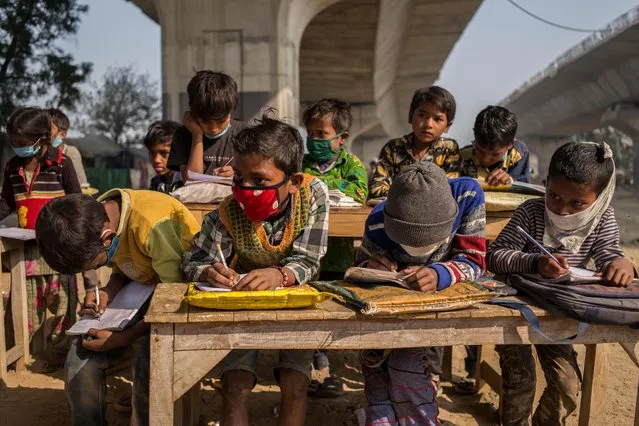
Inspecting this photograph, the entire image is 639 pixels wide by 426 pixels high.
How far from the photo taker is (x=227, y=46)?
8336mm

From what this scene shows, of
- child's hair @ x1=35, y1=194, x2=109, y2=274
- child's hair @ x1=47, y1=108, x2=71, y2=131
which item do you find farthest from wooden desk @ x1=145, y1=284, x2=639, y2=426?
child's hair @ x1=47, y1=108, x2=71, y2=131

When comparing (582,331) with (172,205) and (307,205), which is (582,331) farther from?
(172,205)

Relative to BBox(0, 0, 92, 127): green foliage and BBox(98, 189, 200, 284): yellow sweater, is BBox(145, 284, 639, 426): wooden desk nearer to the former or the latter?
BBox(98, 189, 200, 284): yellow sweater

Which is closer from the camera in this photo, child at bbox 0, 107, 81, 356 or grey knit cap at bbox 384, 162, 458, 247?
grey knit cap at bbox 384, 162, 458, 247

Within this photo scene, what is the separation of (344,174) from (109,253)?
1665 mm

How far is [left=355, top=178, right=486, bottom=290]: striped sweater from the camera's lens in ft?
8.09

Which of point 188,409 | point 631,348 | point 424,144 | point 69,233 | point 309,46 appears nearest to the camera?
point 631,348

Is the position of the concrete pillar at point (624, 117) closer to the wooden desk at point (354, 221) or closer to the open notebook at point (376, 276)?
the wooden desk at point (354, 221)

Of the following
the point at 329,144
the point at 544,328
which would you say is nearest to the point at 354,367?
the point at 329,144

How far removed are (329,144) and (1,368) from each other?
2466 mm

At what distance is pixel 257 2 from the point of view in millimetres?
8234

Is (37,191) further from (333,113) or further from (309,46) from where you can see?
(309,46)

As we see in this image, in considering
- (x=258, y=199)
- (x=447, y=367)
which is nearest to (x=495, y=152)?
(x=447, y=367)

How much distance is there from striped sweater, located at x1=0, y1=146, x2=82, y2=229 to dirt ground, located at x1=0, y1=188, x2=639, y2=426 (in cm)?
108
